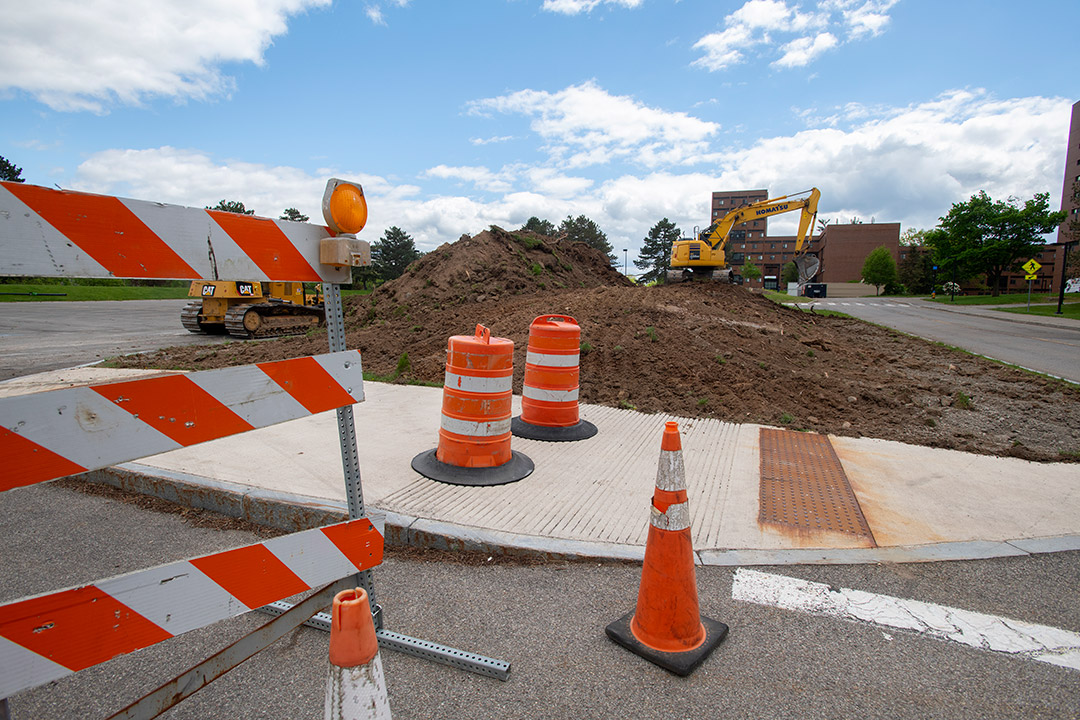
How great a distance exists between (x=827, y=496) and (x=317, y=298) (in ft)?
67.5

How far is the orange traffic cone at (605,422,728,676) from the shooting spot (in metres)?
2.60

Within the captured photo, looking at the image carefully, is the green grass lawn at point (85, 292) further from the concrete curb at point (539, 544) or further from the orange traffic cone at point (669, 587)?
the orange traffic cone at point (669, 587)

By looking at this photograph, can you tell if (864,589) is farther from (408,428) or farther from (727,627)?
(408,428)

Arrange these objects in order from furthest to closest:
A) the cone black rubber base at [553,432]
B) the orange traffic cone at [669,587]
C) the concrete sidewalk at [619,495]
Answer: the cone black rubber base at [553,432] < the concrete sidewalk at [619,495] < the orange traffic cone at [669,587]

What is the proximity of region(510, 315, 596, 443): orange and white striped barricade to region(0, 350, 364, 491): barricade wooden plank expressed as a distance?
3736mm

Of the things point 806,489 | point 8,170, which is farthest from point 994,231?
Result: point 8,170

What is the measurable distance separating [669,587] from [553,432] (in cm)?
331

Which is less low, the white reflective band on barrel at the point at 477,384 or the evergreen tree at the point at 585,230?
the evergreen tree at the point at 585,230

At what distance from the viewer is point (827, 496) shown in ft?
14.4

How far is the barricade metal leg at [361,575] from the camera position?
95.9 inches

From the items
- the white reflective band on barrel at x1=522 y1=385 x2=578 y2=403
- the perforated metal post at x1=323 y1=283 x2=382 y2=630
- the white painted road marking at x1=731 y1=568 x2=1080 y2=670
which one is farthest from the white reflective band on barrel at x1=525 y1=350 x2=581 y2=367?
the perforated metal post at x1=323 y1=283 x2=382 y2=630

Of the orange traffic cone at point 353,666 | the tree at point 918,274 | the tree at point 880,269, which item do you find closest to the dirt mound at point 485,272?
the orange traffic cone at point 353,666

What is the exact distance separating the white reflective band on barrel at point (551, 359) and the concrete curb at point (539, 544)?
262 centimetres

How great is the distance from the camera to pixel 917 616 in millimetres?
2887
